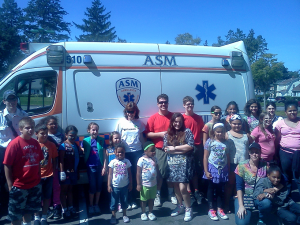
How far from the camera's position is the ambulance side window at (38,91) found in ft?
14.5

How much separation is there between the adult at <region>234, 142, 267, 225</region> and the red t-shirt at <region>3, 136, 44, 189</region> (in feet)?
9.48

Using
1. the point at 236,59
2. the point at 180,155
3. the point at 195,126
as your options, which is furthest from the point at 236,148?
the point at 236,59

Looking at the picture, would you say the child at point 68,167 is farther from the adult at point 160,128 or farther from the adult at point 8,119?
the adult at point 160,128

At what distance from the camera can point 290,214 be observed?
3494 millimetres

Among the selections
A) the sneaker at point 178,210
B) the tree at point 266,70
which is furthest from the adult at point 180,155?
the tree at point 266,70

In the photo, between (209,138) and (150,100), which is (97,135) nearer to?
(150,100)

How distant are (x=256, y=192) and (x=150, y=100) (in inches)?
93.9

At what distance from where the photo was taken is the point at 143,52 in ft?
15.7

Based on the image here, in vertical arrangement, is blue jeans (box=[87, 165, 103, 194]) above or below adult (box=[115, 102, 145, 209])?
below

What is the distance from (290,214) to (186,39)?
3825 cm

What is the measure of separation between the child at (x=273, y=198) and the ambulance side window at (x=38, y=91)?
3.67m

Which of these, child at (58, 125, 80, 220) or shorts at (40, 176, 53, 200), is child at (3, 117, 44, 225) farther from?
child at (58, 125, 80, 220)

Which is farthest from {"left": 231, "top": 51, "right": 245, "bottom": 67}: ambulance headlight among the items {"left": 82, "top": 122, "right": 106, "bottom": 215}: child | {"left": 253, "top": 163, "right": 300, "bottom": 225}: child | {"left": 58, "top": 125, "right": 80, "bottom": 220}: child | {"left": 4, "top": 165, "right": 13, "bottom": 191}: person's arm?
{"left": 4, "top": 165, "right": 13, "bottom": 191}: person's arm

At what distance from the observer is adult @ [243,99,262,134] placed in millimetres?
4672
